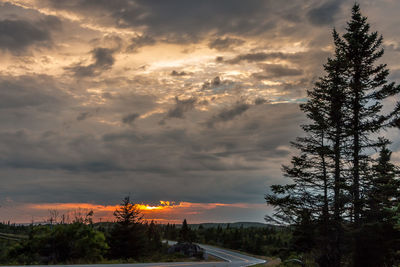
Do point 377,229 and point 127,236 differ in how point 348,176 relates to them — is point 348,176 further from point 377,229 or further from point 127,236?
point 127,236

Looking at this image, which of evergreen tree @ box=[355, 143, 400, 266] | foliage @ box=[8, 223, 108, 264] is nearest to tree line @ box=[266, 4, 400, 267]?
evergreen tree @ box=[355, 143, 400, 266]

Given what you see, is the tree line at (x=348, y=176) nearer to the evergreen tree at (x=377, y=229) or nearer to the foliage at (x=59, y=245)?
the evergreen tree at (x=377, y=229)

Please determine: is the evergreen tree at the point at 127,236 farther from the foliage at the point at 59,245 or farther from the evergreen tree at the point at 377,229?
the evergreen tree at the point at 377,229

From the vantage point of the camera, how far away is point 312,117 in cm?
3144

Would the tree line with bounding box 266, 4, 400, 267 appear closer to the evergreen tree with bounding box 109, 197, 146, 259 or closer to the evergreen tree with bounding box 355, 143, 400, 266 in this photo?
the evergreen tree with bounding box 355, 143, 400, 266

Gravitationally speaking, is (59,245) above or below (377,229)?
below

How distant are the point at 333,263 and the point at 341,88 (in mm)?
13422

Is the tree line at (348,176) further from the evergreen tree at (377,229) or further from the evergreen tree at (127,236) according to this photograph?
the evergreen tree at (127,236)

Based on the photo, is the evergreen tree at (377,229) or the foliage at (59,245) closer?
the evergreen tree at (377,229)

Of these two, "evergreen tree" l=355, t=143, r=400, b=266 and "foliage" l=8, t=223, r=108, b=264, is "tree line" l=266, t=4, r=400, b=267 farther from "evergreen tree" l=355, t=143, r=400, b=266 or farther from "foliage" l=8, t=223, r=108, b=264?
"foliage" l=8, t=223, r=108, b=264

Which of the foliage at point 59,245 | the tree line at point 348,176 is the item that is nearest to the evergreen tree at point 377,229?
the tree line at point 348,176

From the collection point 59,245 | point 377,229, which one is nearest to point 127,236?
point 59,245

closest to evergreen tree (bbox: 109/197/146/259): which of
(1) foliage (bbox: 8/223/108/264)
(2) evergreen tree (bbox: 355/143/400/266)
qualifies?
(1) foliage (bbox: 8/223/108/264)

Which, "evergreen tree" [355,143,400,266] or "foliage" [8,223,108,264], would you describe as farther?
"foliage" [8,223,108,264]
